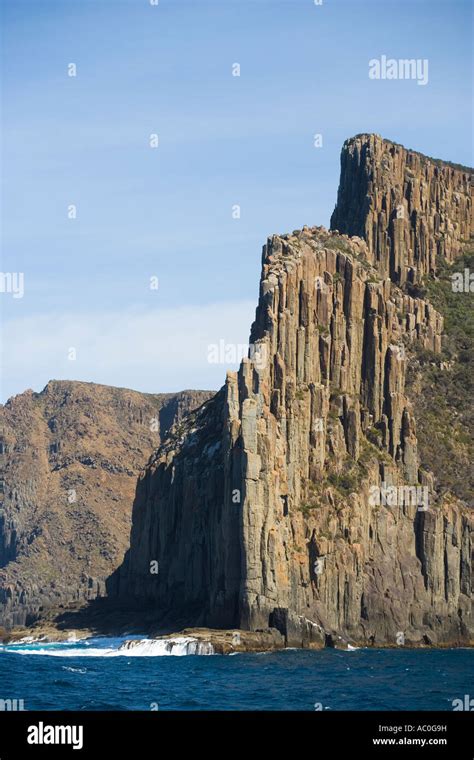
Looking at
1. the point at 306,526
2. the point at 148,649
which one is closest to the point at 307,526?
the point at 306,526

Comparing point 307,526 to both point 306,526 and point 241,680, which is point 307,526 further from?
point 241,680

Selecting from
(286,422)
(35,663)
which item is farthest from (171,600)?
(35,663)

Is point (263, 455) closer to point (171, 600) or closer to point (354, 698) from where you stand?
point (171, 600)

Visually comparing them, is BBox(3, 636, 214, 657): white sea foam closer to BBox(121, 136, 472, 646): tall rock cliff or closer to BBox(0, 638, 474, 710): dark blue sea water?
BBox(0, 638, 474, 710): dark blue sea water

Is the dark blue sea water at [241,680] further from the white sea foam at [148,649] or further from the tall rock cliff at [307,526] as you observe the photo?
the tall rock cliff at [307,526]

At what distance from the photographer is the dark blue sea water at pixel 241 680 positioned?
116 metres

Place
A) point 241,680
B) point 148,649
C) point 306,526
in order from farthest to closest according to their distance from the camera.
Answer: point 306,526 < point 148,649 < point 241,680

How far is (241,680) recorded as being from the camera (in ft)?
438

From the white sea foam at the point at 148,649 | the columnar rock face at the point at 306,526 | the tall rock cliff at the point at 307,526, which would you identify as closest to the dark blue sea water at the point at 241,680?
the white sea foam at the point at 148,649

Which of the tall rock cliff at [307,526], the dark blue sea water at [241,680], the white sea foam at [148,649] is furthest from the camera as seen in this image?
the tall rock cliff at [307,526]

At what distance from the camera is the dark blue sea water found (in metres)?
116

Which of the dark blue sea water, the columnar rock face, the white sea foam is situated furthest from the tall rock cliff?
the dark blue sea water

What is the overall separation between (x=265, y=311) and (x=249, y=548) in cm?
3792

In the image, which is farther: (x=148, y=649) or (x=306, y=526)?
(x=306, y=526)
